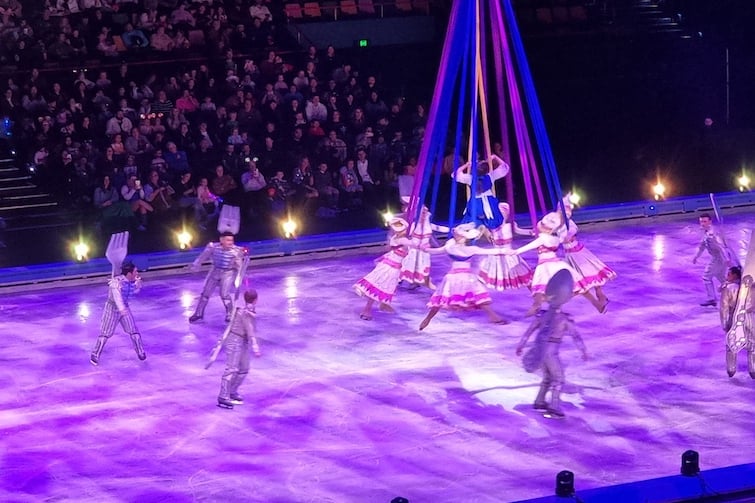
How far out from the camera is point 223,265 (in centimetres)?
1452

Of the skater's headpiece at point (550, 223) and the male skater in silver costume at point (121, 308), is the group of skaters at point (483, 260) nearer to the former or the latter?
the skater's headpiece at point (550, 223)

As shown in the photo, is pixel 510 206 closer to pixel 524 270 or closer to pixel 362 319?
pixel 524 270

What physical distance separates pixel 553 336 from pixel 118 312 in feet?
16.4

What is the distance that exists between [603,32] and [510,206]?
1064 centimetres

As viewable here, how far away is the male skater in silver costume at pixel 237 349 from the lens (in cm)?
1164

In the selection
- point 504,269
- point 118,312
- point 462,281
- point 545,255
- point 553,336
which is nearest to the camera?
point 553,336

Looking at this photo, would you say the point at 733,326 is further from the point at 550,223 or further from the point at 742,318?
the point at 550,223

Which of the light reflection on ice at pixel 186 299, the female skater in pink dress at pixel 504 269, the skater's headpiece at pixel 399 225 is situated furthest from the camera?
the light reflection on ice at pixel 186 299

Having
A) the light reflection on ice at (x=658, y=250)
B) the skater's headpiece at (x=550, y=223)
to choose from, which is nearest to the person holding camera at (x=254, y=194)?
the light reflection on ice at (x=658, y=250)

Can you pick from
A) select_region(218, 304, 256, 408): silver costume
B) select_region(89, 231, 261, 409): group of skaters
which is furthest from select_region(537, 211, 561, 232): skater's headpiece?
select_region(218, 304, 256, 408): silver costume

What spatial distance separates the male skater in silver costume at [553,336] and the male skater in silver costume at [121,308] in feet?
14.8

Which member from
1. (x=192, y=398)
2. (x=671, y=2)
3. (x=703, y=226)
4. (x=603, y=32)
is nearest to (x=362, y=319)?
(x=192, y=398)

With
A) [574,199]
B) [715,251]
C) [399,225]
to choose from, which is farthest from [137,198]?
[715,251]

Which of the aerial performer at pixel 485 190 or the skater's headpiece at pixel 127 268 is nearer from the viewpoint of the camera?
the skater's headpiece at pixel 127 268
